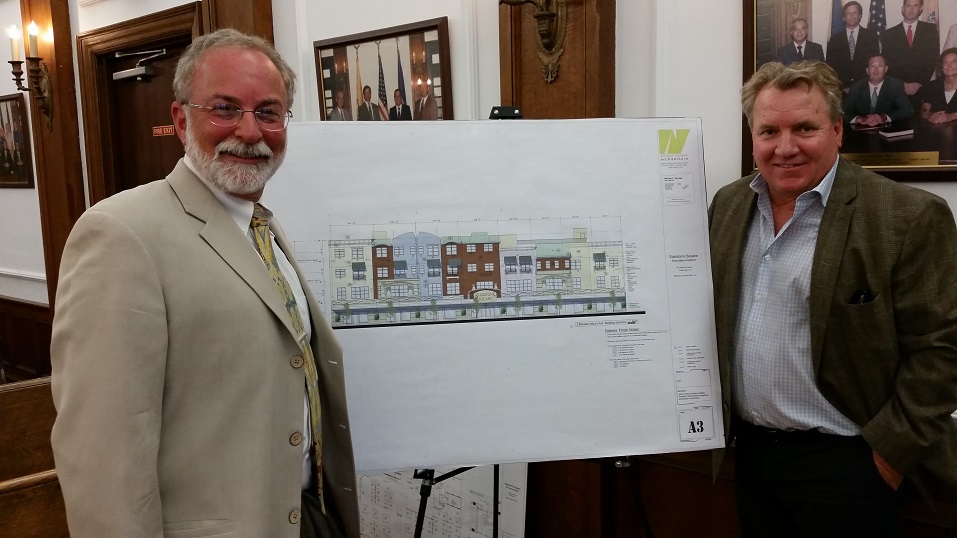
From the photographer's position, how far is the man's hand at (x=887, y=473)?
1519mm

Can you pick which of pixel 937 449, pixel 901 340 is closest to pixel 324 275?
pixel 901 340

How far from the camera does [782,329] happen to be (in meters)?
1.58

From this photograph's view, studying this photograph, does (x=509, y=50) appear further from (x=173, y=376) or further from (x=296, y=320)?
(x=173, y=376)

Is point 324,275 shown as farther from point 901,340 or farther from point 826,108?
point 901,340

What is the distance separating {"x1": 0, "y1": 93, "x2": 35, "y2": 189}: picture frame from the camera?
497 centimetres

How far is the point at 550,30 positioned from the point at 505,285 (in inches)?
46.4

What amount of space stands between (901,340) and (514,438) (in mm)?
954

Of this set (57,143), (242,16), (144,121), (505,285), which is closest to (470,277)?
(505,285)

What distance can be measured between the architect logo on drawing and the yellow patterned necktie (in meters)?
1.02

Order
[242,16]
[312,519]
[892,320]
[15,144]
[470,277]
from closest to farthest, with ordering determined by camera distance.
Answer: [312,519]
[892,320]
[470,277]
[242,16]
[15,144]

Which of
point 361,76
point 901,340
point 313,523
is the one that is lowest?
point 313,523

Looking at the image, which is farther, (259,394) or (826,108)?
(826,108)

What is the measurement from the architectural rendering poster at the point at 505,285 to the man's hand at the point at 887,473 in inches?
14.5

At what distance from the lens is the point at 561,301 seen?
1624mm
